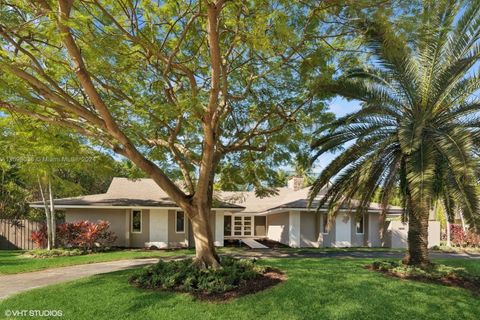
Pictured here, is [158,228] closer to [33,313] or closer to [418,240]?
[33,313]

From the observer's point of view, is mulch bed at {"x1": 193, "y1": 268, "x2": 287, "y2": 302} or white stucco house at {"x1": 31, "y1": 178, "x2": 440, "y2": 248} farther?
white stucco house at {"x1": 31, "y1": 178, "x2": 440, "y2": 248}

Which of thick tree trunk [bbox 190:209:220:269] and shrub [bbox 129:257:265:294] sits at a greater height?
thick tree trunk [bbox 190:209:220:269]

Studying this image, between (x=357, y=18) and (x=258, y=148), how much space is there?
216 inches

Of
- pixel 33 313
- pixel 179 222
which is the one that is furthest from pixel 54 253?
pixel 33 313

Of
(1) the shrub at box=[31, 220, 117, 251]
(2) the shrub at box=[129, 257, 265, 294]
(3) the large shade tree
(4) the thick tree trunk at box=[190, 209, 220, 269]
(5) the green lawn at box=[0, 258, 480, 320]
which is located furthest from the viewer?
(1) the shrub at box=[31, 220, 117, 251]

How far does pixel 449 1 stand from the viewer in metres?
9.33

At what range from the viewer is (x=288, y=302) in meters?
8.15

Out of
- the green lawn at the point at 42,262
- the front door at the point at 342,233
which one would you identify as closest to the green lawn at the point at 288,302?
the green lawn at the point at 42,262

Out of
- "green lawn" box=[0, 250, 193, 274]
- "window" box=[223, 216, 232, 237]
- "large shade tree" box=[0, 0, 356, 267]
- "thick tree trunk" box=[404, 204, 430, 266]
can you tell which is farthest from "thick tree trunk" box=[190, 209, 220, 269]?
"window" box=[223, 216, 232, 237]

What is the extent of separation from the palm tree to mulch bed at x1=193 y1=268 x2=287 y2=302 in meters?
3.36

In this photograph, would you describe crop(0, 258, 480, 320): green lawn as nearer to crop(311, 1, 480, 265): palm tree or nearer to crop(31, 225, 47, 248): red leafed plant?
crop(311, 1, 480, 265): palm tree

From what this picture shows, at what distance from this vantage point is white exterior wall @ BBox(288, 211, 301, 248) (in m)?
23.9

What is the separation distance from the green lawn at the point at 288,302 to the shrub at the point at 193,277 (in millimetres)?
460

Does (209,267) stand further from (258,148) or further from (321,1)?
(321,1)
